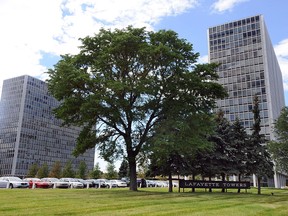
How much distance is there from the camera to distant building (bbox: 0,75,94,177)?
486ft

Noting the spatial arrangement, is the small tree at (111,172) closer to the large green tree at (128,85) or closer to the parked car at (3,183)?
the parked car at (3,183)

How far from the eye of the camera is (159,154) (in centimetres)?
2569

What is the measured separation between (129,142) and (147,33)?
1084 cm

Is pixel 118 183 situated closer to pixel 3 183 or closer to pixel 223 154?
pixel 223 154

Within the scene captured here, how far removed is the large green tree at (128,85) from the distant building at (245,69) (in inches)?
2870

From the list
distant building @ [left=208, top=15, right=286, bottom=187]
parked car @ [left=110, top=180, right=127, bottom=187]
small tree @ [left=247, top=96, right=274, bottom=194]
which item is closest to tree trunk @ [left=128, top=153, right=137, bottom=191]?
small tree @ [left=247, top=96, right=274, bottom=194]

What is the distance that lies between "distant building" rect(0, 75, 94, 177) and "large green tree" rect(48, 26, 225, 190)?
119733mm

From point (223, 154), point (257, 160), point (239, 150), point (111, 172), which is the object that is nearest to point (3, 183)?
point (223, 154)

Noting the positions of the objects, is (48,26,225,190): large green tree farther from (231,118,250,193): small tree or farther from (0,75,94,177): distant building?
(0,75,94,177): distant building

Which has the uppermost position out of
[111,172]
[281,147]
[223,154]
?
[281,147]

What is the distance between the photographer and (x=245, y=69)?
10312cm

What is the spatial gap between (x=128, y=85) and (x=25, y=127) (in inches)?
5391

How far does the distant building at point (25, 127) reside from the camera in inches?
5832

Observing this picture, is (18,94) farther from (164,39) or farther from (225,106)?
(164,39)
